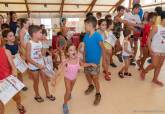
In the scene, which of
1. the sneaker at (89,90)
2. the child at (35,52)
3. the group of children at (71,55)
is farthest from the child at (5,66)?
the sneaker at (89,90)

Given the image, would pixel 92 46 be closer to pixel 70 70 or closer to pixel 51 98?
pixel 70 70

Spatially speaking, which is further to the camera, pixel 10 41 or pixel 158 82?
pixel 158 82

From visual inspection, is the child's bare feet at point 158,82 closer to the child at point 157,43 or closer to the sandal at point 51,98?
the child at point 157,43

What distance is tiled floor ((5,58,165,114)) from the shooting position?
312 cm

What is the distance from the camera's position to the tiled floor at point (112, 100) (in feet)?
10.2

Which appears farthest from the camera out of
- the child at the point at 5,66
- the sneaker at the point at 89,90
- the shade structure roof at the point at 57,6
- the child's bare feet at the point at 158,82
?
the shade structure roof at the point at 57,6

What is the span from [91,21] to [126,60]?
1.60 meters

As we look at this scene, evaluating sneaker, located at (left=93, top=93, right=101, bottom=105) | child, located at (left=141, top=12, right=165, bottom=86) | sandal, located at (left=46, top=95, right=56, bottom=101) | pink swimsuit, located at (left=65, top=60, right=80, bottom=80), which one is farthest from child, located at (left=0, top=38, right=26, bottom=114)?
child, located at (left=141, top=12, right=165, bottom=86)

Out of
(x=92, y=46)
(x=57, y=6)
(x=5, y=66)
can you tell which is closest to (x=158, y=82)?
(x=92, y=46)

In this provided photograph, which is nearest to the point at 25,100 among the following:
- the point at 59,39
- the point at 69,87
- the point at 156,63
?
the point at 69,87

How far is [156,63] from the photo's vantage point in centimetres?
385

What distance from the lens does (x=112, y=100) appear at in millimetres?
3430

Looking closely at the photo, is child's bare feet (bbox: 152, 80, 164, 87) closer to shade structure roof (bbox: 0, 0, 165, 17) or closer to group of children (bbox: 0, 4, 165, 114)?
group of children (bbox: 0, 4, 165, 114)

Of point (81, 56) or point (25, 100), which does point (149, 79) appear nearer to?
point (81, 56)
